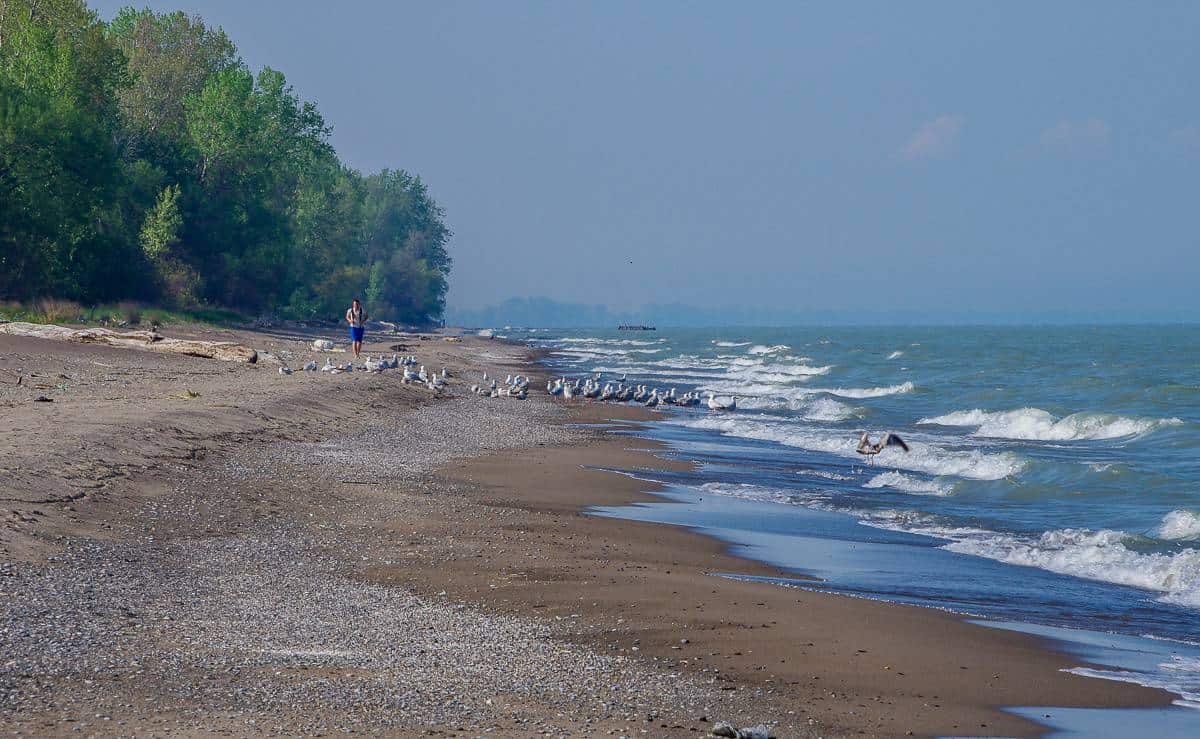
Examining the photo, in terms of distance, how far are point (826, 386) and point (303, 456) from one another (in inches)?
1308

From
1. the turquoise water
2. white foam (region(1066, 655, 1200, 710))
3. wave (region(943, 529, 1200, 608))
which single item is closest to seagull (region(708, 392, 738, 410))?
the turquoise water

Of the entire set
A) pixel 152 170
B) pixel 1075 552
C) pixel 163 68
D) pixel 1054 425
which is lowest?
pixel 1075 552

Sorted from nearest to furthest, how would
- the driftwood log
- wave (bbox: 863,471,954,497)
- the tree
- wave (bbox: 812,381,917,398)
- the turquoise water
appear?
the turquoise water, wave (bbox: 863,471,954,497), the driftwood log, wave (bbox: 812,381,917,398), the tree

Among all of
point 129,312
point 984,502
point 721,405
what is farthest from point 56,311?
point 984,502

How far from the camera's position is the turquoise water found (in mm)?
10695

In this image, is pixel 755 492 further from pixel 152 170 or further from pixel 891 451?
pixel 152 170

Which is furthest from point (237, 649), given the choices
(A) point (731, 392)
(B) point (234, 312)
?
(B) point (234, 312)

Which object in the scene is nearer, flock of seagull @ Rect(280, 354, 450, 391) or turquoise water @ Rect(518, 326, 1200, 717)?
turquoise water @ Rect(518, 326, 1200, 717)

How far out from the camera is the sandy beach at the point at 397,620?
19.8 feet

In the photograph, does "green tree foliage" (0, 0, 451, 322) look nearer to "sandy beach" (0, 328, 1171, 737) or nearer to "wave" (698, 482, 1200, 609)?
"sandy beach" (0, 328, 1171, 737)

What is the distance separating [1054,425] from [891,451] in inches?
312

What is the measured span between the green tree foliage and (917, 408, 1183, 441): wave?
28157mm

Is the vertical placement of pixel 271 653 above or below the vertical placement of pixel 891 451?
below

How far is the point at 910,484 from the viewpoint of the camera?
732 inches
